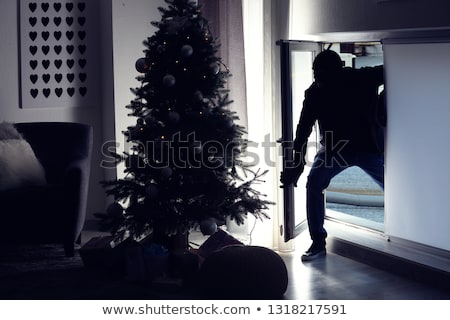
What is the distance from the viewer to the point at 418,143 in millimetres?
4559

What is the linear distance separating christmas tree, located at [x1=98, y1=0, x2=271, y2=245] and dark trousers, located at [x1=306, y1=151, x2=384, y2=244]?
17.3 inches

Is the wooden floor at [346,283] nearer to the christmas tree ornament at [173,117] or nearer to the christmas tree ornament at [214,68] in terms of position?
the christmas tree ornament at [173,117]

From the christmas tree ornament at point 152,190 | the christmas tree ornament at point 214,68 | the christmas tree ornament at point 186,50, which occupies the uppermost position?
the christmas tree ornament at point 186,50

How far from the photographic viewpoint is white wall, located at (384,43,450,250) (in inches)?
172

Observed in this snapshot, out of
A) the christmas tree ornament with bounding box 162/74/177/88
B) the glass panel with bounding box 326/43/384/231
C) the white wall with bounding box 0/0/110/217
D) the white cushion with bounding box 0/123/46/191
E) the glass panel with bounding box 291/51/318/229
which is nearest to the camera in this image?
the christmas tree ornament with bounding box 162/74/177/88

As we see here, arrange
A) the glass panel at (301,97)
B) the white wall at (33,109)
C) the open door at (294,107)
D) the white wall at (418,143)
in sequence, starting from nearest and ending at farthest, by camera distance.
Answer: the white wall at (418,143)
the open door at (294,107)
the glass panel at (301,97)
the white wall at (33,109)

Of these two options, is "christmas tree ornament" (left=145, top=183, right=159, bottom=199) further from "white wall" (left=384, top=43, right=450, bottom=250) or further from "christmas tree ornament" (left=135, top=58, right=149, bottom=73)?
"white wall" (left=384, top=43, right=450, bottom=250)

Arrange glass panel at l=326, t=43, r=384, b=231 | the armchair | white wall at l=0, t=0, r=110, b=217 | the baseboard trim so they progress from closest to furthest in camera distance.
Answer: the baseboard trim → the armchair → white wall at l=0, t=0, r=110, b=217 → glass panel at l=326, t=43, r=384, b=231

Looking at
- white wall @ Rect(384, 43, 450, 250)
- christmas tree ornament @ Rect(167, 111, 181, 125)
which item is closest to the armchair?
christmas tree ornament @ Rect(167, 111, 181, 125)

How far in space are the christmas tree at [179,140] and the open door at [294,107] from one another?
33 centimetres

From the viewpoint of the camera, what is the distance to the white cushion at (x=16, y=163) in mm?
5090

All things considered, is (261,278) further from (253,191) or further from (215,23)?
(215,23)

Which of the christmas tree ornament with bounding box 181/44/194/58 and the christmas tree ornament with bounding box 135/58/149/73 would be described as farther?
the christmas tree ornament with bounding box 135/58/149/73

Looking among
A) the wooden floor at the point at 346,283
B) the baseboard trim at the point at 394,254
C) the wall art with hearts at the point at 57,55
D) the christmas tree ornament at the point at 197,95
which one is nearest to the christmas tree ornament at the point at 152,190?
the christmas tree ornament at the point at 197,95
